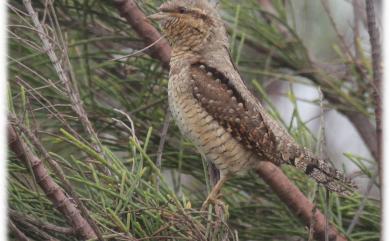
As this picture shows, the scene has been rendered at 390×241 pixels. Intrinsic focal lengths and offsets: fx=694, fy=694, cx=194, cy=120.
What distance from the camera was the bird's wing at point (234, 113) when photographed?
2.68m

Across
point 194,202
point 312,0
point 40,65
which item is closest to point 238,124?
point 194,202

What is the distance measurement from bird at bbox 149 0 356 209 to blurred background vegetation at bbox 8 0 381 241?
0.09 meters

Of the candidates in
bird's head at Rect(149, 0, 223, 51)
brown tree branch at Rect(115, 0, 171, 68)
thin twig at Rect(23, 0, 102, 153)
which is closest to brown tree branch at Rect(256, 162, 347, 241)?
bird's head at Rect(149, 0, 223, 51)

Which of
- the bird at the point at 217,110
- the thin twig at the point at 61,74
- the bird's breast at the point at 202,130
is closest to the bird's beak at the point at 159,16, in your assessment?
the bird at the point at 217,110

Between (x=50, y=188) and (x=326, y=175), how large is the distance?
44.3 inches

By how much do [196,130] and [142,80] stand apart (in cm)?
48

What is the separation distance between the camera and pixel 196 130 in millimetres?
2605

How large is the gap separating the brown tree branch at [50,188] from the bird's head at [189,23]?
1010 millimetres

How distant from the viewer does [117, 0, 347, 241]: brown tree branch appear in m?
2.66

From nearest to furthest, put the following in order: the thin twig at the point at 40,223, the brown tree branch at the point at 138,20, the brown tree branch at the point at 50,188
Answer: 1. the brown tree branch at the point at 50,188
2. the thin twig at the point at 40,223
3. the brown tree branch at the point at 138,20

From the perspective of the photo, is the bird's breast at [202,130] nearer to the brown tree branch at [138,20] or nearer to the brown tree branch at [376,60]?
the brown tree branch at [138,20]

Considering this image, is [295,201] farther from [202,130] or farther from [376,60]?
[376,60]

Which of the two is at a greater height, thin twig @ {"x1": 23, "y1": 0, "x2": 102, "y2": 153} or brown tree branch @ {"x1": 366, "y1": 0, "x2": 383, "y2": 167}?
brown tree branch @ {"x1": 366, "y1": 0, "x2": 383, "y2": 167}

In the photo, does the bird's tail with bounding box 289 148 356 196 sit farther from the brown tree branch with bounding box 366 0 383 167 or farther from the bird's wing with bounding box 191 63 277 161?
the brown tree branch with bounding box 366 0 383 167
